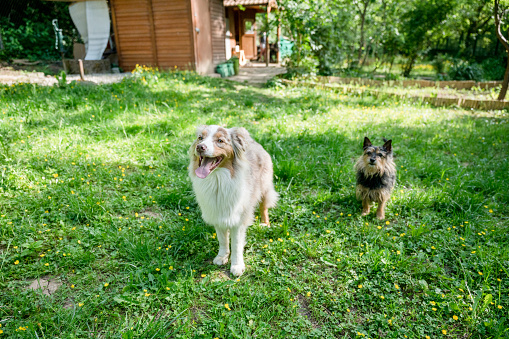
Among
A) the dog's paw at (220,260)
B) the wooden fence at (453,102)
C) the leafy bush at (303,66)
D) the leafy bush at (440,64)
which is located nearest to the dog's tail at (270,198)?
the dog's paw at (220,260)

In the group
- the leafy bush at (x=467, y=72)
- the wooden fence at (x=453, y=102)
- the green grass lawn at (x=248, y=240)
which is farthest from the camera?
the leafy bush at (x=467, y=72)

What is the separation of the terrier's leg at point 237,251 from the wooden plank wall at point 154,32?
10808mm

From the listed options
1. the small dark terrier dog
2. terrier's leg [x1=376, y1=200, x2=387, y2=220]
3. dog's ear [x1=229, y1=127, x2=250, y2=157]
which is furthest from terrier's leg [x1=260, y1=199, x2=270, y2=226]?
terrier's leg [x1=376, y1=200, x2=387, y2=220]

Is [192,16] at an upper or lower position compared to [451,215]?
upper

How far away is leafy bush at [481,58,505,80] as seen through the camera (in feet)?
40.9

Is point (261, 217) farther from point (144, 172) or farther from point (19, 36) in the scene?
point (19, 36)

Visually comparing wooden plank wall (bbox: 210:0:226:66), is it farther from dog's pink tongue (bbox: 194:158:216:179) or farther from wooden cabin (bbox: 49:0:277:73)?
dog's pink tongue (bbox: 194:158:216:179)

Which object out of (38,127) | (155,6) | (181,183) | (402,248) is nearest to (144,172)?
(181,183)

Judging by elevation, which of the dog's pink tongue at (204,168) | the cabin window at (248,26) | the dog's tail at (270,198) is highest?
the cabin window at (248,26)

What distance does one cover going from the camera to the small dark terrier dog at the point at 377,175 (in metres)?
3.38

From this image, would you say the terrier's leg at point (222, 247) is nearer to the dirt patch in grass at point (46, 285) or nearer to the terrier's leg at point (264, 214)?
the terrier's leg at point (264, 214)

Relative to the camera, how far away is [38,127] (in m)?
5.09

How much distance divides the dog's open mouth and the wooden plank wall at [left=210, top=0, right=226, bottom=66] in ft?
39.1

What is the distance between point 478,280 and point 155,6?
13.5 metres
